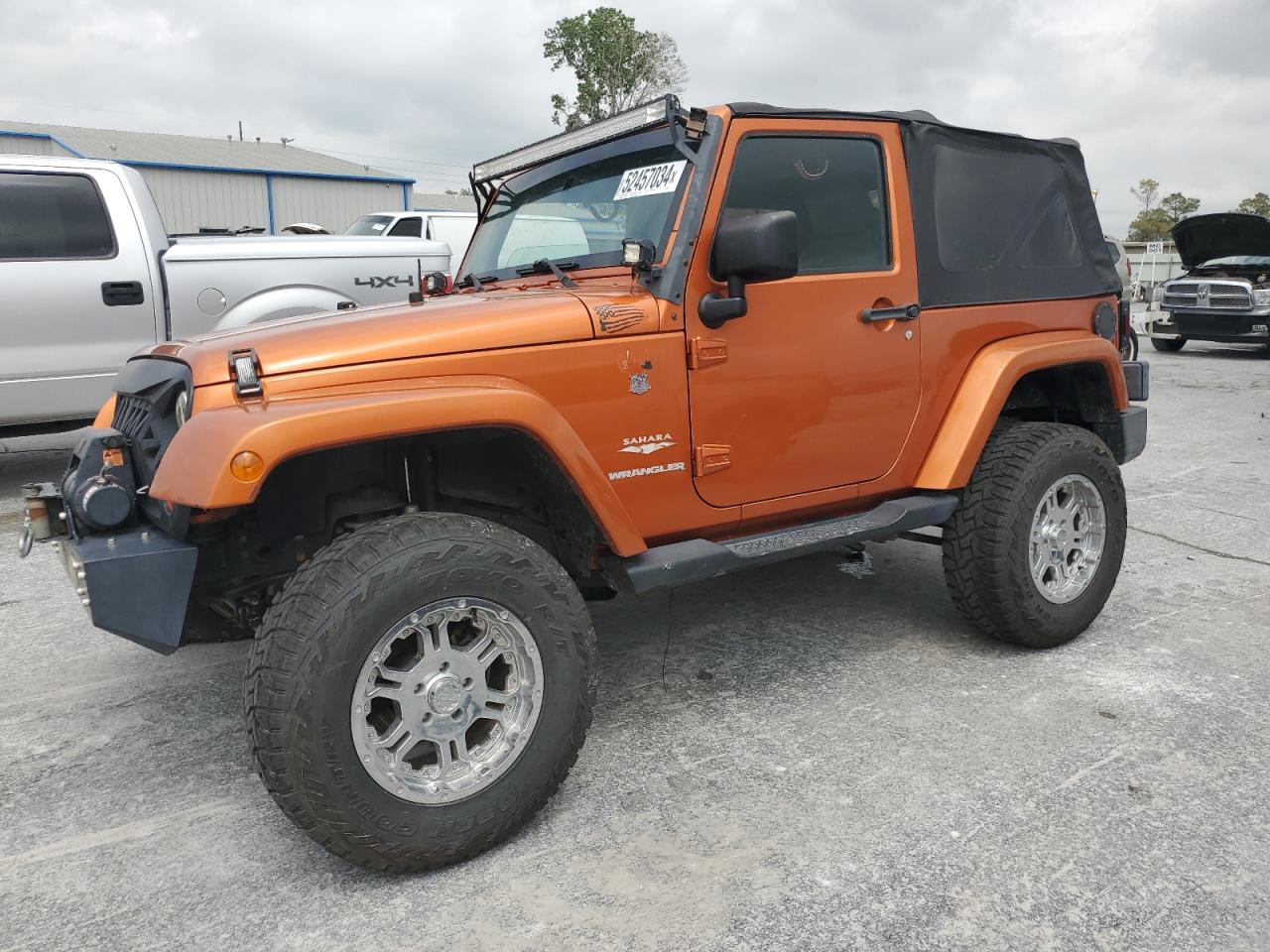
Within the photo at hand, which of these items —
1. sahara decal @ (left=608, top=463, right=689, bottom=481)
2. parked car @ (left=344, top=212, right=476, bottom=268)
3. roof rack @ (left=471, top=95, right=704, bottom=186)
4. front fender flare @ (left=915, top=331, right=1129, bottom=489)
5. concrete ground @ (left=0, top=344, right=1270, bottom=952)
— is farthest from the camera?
parked car @ (left=344, top=212, right=476, bottom=268)

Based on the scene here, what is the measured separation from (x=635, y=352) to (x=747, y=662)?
1479 mm

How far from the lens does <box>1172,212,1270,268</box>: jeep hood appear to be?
14344 millimetres

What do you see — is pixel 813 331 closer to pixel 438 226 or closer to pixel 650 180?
pixel 650 180

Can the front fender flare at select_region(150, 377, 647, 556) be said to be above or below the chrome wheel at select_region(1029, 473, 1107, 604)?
above

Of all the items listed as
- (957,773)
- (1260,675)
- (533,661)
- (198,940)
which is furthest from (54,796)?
(1260,675)

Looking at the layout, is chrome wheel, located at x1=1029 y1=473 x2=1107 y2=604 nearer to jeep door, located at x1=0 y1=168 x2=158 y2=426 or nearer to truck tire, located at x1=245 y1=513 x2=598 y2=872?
truck tire, located at x1=245 y1=513 x2=598 y2=872

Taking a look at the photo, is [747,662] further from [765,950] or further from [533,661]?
[765,950]

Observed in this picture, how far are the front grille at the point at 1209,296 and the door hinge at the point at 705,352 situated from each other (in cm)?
1493

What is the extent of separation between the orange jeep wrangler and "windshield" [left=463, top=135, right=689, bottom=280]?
0.05 feet

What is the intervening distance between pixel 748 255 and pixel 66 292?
508 centimetres

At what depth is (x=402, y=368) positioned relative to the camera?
8.22ft

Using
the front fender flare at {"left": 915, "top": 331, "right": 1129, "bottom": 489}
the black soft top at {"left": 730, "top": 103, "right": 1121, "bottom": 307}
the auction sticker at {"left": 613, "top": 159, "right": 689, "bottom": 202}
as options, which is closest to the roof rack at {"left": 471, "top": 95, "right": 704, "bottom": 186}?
the auction sticker at {"left": 613, "top": 159, "right": 689, "bottom": 202}

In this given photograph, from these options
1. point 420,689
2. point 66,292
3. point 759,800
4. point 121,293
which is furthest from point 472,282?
point 66,292

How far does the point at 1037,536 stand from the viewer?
3.74 meters
